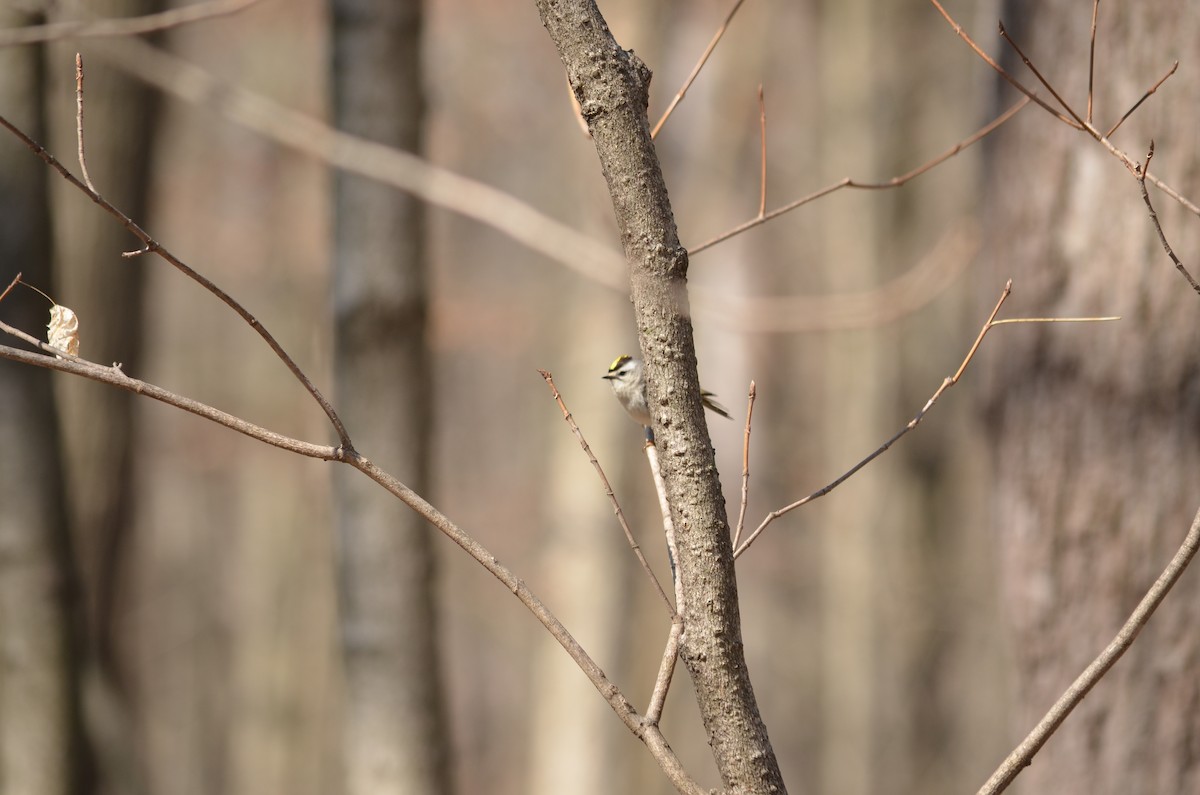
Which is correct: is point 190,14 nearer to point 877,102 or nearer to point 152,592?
point 877,102

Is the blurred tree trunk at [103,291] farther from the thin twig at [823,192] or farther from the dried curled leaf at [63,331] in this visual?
the thin twig at [823,192]

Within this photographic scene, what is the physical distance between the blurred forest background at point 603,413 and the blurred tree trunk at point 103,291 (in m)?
0.02

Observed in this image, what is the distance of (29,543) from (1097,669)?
291 centimetres

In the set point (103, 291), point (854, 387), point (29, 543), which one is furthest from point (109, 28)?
point (854, 387)

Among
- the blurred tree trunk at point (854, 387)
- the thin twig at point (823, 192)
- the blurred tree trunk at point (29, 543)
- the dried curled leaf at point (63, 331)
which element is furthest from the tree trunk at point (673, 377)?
the blurred tree trunk at point (854, 387)

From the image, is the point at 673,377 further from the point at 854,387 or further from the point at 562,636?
the point at 854,387

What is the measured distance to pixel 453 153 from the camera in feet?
39.7

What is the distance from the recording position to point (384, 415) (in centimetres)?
343

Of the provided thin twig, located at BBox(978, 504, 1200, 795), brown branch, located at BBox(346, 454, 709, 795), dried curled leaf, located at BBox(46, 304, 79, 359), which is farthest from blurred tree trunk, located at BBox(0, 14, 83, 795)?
thin twig, located at BBox(978, 504, 1200, 795)

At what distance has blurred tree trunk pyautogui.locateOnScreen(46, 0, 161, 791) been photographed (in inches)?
188

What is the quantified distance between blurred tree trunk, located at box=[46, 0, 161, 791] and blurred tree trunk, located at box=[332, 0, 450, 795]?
177cm

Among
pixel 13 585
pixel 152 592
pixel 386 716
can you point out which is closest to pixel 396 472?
pixel 386 716

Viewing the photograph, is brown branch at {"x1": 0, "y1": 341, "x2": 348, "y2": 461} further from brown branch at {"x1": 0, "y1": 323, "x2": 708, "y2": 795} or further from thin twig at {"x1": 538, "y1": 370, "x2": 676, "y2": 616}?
thin twig at {"x1": 538, "y1": 370, "x2": 676, "y2": 616}

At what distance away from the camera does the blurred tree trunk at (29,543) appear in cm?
307
